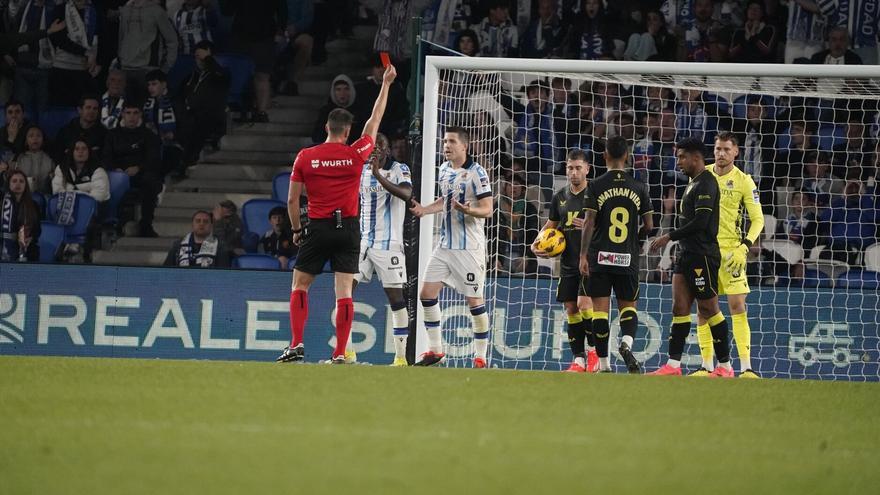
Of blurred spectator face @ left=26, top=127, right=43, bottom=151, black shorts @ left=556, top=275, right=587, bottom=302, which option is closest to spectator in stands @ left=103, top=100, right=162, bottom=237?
blurred spectator face @ left=26, top=127, right=43, bottom=151

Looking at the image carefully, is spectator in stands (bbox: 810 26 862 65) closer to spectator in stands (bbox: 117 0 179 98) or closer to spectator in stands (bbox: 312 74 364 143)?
spectator in stands (bbox: 312 74 364 143)

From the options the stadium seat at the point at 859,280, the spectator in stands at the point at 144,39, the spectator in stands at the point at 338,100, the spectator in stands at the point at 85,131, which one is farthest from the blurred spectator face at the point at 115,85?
the stadium seat at the point at 859,280

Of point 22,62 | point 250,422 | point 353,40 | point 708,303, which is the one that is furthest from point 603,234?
point 22,62

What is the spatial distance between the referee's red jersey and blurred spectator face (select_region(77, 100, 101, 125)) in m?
6.93

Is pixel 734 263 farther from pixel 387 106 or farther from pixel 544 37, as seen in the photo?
pixel 544 37

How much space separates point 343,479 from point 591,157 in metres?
11.0

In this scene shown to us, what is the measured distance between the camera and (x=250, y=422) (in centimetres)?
584

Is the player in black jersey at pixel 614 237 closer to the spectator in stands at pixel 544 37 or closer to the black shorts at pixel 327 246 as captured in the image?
the black shorts at pixel 327 246

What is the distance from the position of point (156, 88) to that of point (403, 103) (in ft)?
10.9

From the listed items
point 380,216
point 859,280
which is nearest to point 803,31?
point 859,280

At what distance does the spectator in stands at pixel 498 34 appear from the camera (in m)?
16.4

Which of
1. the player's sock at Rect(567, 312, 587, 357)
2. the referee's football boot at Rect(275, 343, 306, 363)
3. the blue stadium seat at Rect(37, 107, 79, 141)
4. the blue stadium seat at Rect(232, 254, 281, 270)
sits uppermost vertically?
the blue stadium seat at Rect(37, 107, 79, 141)

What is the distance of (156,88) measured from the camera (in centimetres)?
1675

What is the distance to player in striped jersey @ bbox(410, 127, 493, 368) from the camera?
1102 centimetres
